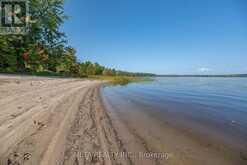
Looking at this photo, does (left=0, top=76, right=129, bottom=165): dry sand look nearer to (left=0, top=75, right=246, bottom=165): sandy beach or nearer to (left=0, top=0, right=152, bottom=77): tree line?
(left=0, top=75, right=246, bottom=165): sandy beach

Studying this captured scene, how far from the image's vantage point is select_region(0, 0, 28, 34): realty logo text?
86.9 ft

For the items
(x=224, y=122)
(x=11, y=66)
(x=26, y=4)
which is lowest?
(x=224, y=122)

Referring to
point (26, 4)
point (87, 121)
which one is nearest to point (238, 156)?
point (87, 121)

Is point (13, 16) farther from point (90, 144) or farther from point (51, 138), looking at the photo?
point (90, 144)

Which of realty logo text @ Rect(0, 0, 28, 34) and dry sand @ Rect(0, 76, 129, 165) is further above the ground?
realty logo text @ Rect(0, 0, 28, 34)

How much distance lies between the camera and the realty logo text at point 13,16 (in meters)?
26.5

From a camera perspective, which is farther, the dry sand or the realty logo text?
the realty logo text

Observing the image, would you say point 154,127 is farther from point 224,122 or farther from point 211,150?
point 224,122

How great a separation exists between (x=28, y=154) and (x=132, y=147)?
2.56m

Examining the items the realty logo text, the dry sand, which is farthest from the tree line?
the dry sand

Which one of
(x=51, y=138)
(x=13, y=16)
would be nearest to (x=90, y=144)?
(x=51, y=138)

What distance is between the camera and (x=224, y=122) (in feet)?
26.8

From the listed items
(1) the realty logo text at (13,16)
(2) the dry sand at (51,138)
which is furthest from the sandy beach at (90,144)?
(1) the realty logo text at (13,16)

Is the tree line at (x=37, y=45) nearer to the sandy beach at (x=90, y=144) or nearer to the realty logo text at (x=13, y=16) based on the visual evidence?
the realty logo text at (x=13, y=16)
